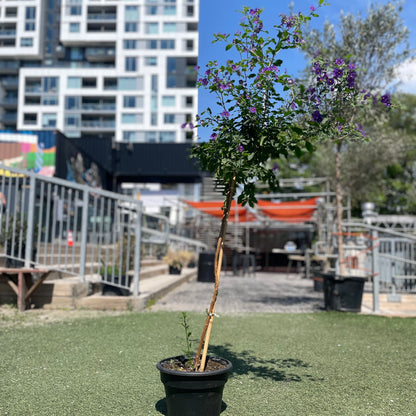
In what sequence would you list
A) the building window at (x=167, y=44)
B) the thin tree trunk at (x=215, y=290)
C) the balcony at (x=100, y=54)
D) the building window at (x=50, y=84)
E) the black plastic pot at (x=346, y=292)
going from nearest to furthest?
the thin tree trunk at (x=215, y=290), the black plastic pot at (x=346, y=292), the building window at (x=167, y=44), the building window at (x=50, y=84), the balcony at (x=100, y=54)

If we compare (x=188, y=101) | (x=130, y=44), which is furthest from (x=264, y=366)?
(x=130, y=44)

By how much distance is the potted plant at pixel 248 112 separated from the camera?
10.9 feet

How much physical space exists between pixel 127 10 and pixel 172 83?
42.3ft

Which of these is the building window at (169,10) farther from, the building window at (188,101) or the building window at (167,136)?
the building window at (167,136)

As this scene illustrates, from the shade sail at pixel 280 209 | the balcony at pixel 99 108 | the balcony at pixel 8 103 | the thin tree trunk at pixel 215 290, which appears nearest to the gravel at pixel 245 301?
the thin tree trunk at pixel 215 290

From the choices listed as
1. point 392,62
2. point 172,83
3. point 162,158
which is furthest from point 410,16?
point 172,83

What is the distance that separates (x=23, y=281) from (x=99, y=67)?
2495 inches

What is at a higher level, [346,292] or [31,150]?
[31,150]

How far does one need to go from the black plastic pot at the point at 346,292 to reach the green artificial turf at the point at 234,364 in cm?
87

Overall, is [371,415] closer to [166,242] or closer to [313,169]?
[166,242]

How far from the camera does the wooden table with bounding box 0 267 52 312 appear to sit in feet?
22.8

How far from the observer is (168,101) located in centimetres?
5788

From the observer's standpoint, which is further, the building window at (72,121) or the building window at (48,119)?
the building window at (72,121)

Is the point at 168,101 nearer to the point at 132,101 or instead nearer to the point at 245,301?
the point at 132,101
